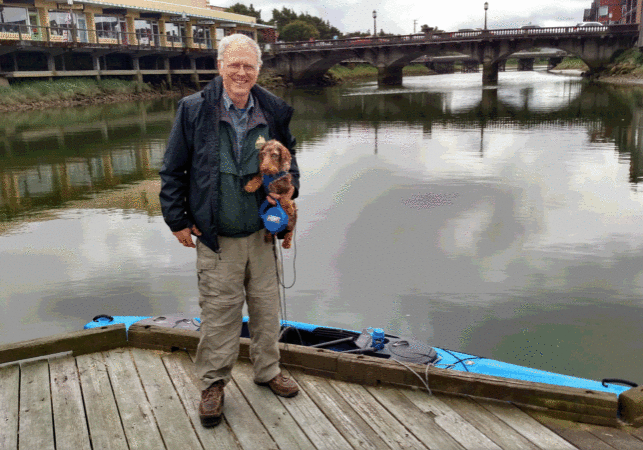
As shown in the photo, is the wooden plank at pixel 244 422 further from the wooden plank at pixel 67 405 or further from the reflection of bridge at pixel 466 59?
the reflection of bridge at pixel 466 59

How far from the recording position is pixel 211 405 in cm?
280

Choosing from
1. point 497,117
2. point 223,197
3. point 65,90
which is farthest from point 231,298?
point 65,90

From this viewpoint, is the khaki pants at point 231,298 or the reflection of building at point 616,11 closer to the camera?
the khaki pants at point 231,298

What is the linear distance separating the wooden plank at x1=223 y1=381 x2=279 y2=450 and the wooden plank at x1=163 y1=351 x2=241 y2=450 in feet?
0.12

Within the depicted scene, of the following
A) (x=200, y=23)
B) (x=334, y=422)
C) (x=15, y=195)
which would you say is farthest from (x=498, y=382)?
(x=200, y=23)

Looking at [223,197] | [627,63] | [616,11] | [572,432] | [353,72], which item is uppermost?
[616,11]

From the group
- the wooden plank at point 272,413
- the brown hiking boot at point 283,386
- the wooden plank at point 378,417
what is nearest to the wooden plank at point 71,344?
the wooden plank at point 272,413

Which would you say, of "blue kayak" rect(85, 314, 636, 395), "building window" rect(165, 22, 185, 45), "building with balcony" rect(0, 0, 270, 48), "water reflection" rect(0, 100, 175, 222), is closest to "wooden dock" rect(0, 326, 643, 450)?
"blue kayak" rect(85, 314, 636, 395)

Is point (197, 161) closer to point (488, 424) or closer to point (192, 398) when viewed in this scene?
point (192, 398)

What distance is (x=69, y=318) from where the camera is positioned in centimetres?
615

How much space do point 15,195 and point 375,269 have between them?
807 cm

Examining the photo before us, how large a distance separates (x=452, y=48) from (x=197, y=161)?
177 feet

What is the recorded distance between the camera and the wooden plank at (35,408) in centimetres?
267

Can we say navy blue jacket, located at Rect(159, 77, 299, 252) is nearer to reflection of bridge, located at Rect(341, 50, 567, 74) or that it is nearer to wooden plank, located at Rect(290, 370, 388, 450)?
wooden plank, located at Rect(290, 370, 388, 450)
